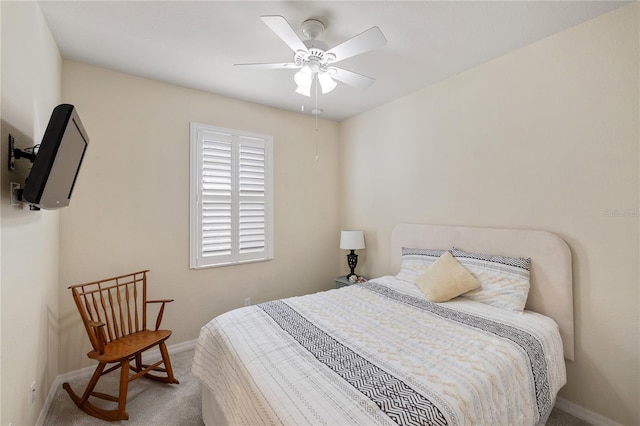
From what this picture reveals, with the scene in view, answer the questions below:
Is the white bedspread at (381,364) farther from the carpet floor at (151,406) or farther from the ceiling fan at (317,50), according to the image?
the ceiling fan at (317,50)

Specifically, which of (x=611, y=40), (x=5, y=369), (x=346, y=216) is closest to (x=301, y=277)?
(x=346, y=216)

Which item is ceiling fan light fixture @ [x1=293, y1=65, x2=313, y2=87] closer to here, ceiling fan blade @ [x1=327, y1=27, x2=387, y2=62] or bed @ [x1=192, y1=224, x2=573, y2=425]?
ceiling fan blade @ [x1=327, y1=27, x2=387, y2=62]

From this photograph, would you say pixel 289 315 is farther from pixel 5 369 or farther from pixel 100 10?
pixel 100 10

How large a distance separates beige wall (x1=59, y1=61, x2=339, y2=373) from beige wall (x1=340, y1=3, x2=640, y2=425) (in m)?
1.79

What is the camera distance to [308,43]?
188 cm

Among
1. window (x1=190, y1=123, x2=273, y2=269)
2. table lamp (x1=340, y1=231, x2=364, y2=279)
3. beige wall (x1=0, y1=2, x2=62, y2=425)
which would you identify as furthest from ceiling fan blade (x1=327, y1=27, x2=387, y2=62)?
table lamp (x1=340, y1=231, x2=364, y2=279)

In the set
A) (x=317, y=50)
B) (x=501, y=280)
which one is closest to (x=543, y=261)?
(x=501, y=280)

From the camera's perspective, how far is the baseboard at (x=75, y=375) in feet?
6.57

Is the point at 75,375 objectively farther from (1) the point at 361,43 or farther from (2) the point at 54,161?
(1) the point at 361,43

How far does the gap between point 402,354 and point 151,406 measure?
1946mm

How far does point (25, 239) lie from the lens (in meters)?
1.61

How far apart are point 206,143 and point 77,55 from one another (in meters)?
1.23

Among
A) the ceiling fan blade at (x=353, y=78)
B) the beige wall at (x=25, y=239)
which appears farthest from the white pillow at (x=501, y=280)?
the beige wall at (x=25, y=239)

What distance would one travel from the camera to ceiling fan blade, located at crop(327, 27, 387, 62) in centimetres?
161
